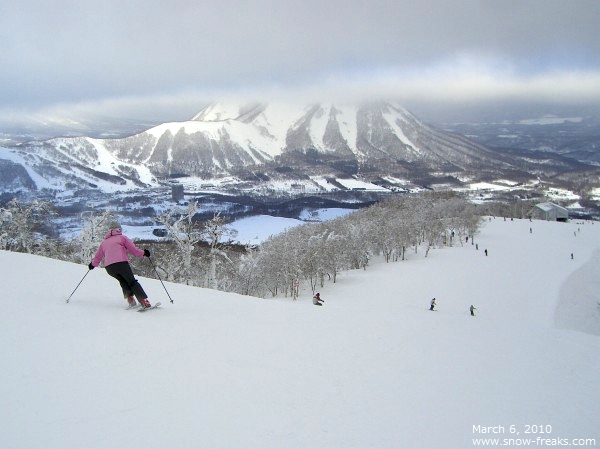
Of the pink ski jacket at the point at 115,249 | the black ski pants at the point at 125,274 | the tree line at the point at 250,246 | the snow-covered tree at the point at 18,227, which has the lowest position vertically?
the tree line at the point at 250,246

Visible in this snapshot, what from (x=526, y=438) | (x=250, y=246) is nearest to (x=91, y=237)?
(x=250, y=246)

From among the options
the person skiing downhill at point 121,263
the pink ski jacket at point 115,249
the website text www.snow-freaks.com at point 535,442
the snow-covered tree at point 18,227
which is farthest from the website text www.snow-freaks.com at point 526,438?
the snow-covered tree at point 18,227

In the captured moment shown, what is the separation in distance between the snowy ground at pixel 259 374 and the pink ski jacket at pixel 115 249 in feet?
3.84

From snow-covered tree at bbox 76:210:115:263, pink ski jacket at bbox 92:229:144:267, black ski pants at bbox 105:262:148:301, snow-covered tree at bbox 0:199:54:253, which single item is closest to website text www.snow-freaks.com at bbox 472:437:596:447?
black ski pants at bbox 105:262:148:301

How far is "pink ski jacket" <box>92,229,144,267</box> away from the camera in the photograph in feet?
33.6

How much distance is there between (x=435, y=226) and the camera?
276 feet

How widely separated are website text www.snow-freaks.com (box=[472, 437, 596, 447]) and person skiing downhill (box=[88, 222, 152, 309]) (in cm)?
761

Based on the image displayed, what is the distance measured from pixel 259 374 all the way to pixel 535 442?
4.27m

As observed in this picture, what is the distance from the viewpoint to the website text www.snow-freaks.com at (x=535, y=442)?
19.9 ft

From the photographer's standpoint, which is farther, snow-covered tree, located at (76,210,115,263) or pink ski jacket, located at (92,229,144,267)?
snow-covered tree, located at (76,210,115,263)

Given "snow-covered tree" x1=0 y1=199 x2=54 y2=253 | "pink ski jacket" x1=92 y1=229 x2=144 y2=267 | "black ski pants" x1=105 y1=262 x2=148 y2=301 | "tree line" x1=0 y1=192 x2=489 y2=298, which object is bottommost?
"tree line" x1=0 y1=192 x2=489 y2=298

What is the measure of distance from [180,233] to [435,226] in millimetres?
59025

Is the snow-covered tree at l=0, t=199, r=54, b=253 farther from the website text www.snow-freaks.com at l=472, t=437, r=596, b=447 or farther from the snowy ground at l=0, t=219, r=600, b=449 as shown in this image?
the website text www.snow-freaks.com at l=472, t=437, r=596, b=447

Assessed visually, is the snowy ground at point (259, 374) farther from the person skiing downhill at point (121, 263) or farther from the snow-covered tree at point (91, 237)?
the snow-covered tree at point (91, 237)
